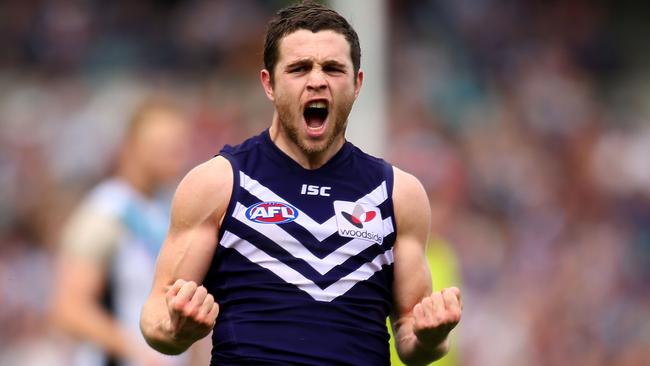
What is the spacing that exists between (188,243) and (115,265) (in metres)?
2.86

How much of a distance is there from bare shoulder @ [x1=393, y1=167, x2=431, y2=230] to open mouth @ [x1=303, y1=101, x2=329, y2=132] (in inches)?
12.5

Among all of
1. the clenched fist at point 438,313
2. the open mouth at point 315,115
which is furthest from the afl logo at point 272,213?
the clenched fist at point 438,313

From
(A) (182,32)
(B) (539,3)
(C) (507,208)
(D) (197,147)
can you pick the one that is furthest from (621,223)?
(A) (182,32)

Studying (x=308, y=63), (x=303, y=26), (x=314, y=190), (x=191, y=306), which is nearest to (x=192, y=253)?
(x=191, y=306)

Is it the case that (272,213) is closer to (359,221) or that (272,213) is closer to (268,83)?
(359,221)

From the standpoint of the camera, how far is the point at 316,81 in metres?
4.32

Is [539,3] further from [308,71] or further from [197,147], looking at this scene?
[308,71]

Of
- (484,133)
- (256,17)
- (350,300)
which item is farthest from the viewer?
(256,17)

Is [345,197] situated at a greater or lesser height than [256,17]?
lesser

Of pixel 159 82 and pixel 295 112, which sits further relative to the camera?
pixel 159 82

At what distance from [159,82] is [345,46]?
9.70 metres

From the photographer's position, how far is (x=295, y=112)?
4371 millimetres

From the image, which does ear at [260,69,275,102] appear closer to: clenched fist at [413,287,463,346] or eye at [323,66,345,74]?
eye at [323,66,345,74]

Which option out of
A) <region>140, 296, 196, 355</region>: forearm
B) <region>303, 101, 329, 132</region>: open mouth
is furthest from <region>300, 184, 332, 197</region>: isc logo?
<region>140, 296, 196, 355</region>: forearm
